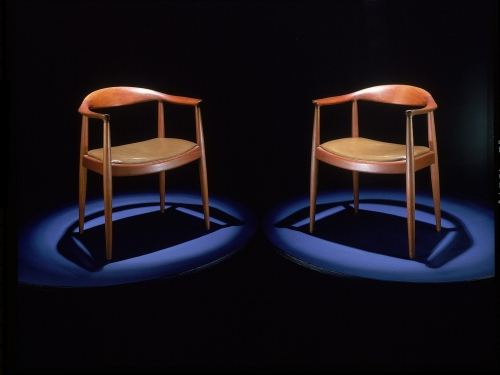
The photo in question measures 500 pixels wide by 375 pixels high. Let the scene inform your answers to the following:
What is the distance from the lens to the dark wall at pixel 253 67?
13.5 feet

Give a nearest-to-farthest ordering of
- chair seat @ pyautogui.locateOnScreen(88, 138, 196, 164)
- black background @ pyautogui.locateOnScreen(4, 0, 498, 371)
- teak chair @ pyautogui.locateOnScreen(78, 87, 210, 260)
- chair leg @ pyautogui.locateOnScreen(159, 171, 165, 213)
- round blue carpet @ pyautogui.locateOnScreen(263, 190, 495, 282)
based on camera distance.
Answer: round blue carpet @ pyautogui.locateOnScreen(263, 190, 495, 282)
teak chair @ pyautogui.locateOnScreen(78, 87, 210, 260)
chair seat @ pyautogui.locateOnScreen(88, 138, 196, 164)
chair leg @ pyautogui.locateOnScreen(159, 171, 165, 213)
black background @ pyautogui.locateOnScreen(4, 0, 498, 371)

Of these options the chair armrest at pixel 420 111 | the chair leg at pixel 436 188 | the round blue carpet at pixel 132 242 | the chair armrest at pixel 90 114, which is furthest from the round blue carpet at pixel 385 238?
the chair armrest at pixel 90 114

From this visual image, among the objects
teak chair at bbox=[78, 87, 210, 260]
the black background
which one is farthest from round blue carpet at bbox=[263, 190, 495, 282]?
teak chair at bbox=[78, 87, 210, 260]

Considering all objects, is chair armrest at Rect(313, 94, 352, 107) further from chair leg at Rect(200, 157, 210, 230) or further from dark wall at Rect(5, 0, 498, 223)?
dark wall at Rect(5, 0, 498, 223)

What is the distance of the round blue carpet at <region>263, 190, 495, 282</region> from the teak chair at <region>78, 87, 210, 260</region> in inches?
24.3

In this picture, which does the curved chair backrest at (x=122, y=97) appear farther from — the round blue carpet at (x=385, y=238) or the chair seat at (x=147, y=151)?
the round blue carpet at (x=385, y=238)

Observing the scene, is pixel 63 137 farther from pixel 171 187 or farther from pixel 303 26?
pixel 303 26

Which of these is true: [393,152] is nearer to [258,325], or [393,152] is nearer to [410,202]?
[410,202]

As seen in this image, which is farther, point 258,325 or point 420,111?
A: point 420,111

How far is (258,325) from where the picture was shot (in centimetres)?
235

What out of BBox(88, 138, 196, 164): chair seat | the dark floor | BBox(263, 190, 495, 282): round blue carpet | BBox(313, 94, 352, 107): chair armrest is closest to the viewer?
the dark floor

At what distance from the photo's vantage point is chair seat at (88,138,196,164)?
2982 mm

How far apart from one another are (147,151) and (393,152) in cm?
132

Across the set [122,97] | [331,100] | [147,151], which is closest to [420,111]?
[331,100]
